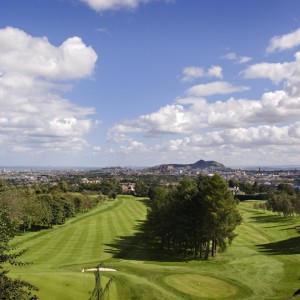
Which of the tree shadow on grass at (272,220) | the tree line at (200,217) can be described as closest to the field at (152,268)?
the tree line at (200,217)

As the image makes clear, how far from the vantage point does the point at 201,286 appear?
3603cm

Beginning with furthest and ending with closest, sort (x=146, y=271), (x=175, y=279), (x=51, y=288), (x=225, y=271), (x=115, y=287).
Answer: (x=225, y=271) → (x=146, y=271) → (x=175, y=279) → (x=115, y=287) → (x=51, y=288)

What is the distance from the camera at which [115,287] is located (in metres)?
32.3

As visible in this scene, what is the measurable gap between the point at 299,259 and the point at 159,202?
2542 cm

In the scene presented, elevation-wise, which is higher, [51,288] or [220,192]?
[220,192]

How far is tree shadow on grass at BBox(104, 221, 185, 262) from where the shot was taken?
53875mm

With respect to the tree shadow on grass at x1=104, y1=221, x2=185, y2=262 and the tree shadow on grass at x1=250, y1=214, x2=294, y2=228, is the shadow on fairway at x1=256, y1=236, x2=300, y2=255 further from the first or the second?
the tree shadow on grass at x1=250, y1=214, x2=294, y2=228

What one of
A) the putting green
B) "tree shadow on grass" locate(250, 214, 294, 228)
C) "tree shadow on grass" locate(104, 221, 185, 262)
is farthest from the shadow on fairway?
"tree shadow on grass" locate(250, 214, 294, 228)

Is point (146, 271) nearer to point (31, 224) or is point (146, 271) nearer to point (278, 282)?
point (278, 282)

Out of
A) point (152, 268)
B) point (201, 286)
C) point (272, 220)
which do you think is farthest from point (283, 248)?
point (272, 220)

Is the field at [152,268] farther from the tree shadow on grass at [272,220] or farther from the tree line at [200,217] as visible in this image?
the tree shadow on grass at [272,220]

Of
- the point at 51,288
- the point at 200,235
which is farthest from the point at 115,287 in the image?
the point at 200,235

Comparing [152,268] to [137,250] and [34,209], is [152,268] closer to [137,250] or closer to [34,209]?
[137,250]

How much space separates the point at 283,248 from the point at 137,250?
23781 millimetres
